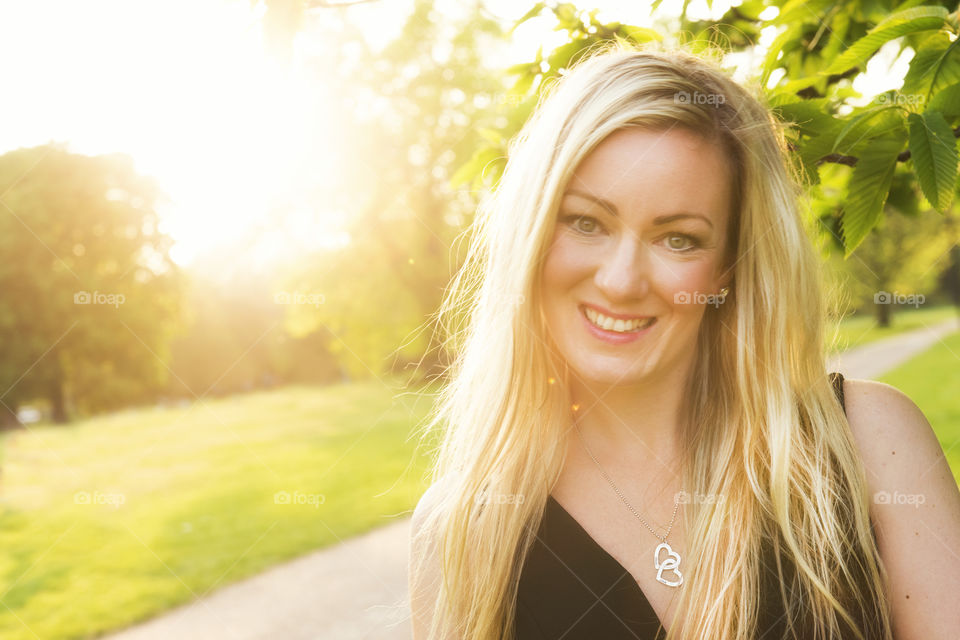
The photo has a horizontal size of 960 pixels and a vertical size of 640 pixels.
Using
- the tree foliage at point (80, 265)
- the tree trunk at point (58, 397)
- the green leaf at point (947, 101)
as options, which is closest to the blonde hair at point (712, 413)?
the green leaf at point (947, 101)

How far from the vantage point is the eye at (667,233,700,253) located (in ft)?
5.98

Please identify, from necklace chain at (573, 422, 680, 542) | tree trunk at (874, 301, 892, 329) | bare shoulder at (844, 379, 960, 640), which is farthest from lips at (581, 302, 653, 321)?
tree trunk at (874, 301, 892, 329)

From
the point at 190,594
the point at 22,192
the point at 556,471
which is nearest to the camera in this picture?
the point at 556,471

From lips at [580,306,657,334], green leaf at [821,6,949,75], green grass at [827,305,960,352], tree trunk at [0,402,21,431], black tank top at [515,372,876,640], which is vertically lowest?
tree trunk at [0,402,21,431]

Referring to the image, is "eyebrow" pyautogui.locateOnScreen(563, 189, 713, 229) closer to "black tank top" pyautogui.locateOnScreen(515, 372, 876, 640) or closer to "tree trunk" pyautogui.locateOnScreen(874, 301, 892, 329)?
"black tank top" pyautogui.locateOnScreen(515, 372, 876, 640)

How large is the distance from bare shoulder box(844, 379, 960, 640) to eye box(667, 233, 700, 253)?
57 centimetres

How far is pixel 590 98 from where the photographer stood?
189 centimetres

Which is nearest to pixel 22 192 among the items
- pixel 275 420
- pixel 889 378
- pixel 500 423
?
pixel 275 420

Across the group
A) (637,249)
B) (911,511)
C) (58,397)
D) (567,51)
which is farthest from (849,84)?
(58,397)

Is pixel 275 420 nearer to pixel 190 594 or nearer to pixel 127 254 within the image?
pixel 127 254

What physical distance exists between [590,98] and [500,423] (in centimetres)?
95

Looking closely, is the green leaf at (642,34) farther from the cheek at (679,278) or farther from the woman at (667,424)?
the cheek at (679,278)

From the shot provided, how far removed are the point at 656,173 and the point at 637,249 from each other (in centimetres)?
19

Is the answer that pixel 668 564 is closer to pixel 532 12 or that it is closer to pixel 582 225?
pixel 582 225
